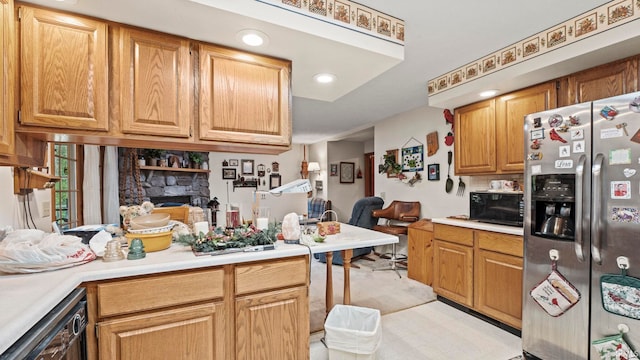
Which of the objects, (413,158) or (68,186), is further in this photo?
(413,158)

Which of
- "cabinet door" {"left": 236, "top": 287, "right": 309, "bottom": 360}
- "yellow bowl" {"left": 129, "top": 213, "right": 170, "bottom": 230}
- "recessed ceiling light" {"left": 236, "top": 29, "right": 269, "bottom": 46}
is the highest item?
"recessed ceiling light" {"left": 236, "top": 29, "right": 269, "bottom": 46}

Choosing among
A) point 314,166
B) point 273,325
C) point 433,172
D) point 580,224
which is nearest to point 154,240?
point 273,325

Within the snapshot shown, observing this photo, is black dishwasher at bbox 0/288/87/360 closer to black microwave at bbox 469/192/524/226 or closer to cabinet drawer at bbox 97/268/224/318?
cabinet drawer at bbox 97/268/224/318

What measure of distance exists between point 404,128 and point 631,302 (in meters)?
3.43

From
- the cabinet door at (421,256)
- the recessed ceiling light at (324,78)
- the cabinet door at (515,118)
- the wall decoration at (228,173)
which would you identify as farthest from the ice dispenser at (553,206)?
the wall decoration at (228,173)

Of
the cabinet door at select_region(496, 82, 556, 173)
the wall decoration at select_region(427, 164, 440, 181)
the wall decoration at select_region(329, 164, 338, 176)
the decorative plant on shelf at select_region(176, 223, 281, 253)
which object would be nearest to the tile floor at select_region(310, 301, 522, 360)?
the decorative plant on shelf at select_region(176, 223, 281, 253)

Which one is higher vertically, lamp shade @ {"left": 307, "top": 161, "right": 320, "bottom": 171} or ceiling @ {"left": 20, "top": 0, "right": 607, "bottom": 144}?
ceiling @ {"left": 20, "top": 0, "right": 607, "bottom": 144}

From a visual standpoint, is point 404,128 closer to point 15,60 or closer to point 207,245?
point 207,245

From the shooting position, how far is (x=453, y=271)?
9.31 ft

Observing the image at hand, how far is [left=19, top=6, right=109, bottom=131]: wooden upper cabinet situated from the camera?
55.1 inches

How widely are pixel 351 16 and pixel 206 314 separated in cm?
191

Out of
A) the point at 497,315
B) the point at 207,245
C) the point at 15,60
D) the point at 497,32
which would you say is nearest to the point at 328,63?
the point at 497,32

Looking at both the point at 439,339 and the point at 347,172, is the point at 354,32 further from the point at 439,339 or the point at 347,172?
the point at 347,172

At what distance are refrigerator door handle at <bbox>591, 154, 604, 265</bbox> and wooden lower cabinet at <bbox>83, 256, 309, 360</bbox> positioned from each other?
5.58ft
